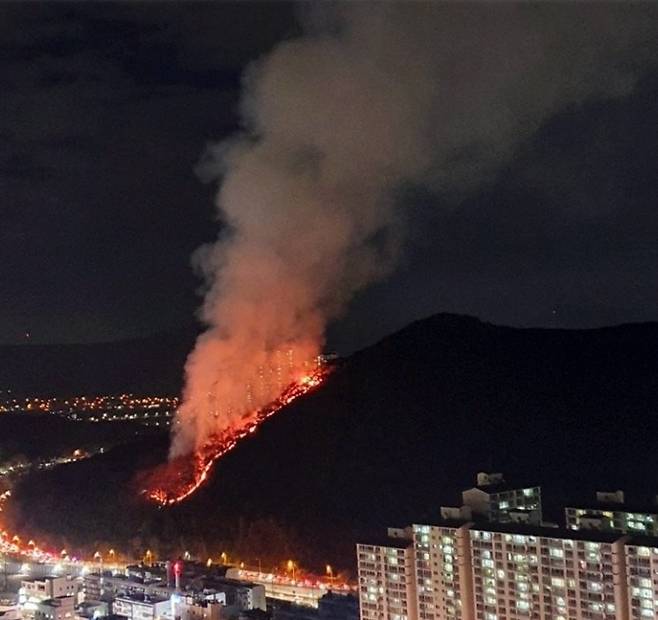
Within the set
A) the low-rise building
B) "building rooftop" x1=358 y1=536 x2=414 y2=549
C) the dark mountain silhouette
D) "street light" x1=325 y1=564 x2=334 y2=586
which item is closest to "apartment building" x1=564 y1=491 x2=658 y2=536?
"building rooftop" x1=358 y1=536 x2=414 y2=549

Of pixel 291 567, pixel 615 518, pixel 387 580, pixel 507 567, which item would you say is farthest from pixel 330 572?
pixel 615 518

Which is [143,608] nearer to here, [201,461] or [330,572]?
[330,572]

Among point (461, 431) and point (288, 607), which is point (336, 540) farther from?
point (461, 431)

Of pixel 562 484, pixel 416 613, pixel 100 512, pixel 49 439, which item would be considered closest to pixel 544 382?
pixel 562 484

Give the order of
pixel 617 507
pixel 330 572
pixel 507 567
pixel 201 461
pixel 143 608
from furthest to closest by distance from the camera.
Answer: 1. pixel 201 461
2. pixel 330 572
3. pixel 143 608
4. pixel 617 507
5. pixel 507 567

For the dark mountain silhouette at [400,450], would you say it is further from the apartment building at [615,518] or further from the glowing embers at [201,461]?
the apartment building at [615,518]

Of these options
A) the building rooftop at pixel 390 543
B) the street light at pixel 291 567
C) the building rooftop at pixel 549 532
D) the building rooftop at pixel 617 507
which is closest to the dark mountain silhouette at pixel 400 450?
the street light at pixel 291 567
